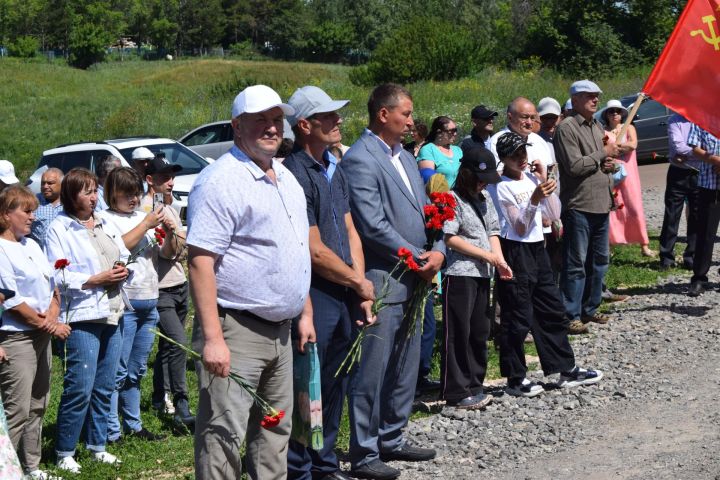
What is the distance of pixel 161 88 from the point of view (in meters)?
60.1

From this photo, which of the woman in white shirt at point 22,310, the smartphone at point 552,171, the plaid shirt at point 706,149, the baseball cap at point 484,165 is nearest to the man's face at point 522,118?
the smartphone at point 552,171

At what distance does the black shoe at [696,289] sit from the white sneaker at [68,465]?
7.03 meters

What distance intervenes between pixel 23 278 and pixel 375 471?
7.82 ft

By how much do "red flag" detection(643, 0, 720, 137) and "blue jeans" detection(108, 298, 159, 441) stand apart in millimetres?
5191

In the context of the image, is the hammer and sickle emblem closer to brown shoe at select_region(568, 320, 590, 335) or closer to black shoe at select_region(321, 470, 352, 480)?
brown shoe at select_region(568, 320, 590, 335)

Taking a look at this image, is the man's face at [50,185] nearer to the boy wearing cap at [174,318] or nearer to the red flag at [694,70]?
the boy wearing cap at [174,318]

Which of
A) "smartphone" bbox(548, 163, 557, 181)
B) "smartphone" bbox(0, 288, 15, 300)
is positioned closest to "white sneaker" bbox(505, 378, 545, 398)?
"smartphone" bbox(548, 163, 557, 181)

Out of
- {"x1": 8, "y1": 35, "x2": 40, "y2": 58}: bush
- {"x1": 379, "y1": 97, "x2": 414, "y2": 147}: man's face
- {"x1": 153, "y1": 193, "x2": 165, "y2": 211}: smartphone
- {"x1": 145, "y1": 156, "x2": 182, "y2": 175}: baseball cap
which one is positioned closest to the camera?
{"x1": 379, "y1": 97, "x2": 414, "y2": 147}: man's face

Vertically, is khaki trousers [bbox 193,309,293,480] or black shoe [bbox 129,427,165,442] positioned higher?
khaki trousers [bbox 193,309,293,480]

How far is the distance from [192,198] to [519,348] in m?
3.74

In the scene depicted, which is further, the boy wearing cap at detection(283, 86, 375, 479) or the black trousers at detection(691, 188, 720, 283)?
the black trousers at detection(691, 188, 720, 283)

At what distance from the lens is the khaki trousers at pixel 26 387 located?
5910 millimetres

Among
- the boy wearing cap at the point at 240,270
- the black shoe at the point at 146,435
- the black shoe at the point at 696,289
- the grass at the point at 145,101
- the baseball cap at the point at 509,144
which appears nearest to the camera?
the boy wearing cap at the point at 240,270

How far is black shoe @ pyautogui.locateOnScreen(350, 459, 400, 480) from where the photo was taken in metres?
6.13
